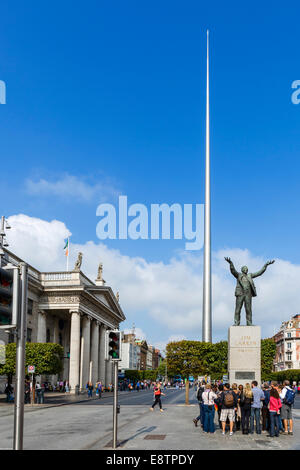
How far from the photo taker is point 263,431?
19266 mm

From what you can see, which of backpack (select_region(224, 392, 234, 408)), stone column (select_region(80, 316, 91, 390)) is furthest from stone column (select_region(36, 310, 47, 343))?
backpack (select_region(224, 392, 234, 408))

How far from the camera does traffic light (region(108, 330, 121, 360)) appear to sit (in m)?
14.0

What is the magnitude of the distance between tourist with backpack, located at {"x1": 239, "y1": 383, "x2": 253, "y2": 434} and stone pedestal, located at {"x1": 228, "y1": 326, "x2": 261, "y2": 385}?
15.8 ft

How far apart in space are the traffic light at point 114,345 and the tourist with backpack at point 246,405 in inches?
241

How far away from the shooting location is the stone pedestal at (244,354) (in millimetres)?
23141

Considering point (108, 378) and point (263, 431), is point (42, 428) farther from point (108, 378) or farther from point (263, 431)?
point (108, 378)

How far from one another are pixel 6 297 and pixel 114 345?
7.51 meters

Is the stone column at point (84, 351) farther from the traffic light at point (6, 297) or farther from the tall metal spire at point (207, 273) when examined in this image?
the traffic light at point (6, 297)

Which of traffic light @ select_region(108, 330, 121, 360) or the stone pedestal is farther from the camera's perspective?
the stone pedestal

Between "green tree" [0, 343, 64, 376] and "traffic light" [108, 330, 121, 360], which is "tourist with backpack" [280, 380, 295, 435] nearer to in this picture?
"traffic light" [108, 330, 121, 360]

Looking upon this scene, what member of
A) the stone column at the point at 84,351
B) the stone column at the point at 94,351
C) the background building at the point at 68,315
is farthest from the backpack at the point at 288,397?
the stone column at the point at 94,351

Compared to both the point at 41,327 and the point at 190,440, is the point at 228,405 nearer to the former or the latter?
the point at 190,440
